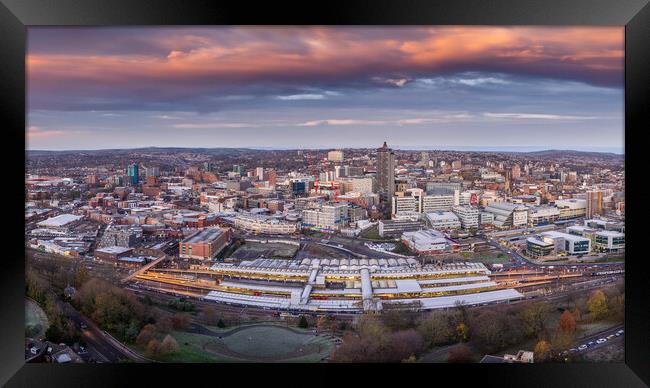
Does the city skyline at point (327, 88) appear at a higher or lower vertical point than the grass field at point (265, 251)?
higher

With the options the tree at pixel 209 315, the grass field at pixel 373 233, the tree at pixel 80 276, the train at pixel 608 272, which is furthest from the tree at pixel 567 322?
the tree at pixel 80 276

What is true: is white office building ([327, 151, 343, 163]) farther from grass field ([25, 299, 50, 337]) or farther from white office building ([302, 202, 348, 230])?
grass field ([25, 299, 50, 337])

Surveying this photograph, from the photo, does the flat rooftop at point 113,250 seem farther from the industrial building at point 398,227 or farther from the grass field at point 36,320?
the industrial building at point 398,227

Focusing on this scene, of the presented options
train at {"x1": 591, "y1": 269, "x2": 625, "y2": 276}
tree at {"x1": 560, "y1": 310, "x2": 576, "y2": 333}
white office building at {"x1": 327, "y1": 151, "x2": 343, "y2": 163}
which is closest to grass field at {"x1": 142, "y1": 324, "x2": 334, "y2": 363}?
white office building at {"x1": 327, "y1": 151, "x2": 343, "y2": 163}

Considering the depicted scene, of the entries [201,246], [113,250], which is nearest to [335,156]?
[201,246]

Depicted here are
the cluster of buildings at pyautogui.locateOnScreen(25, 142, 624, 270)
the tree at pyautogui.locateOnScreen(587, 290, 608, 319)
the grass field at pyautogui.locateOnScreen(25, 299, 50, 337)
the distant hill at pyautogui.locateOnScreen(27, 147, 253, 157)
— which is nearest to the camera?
the grass field at pyautogui.locateOnScreen(25, 299, 50, 337)
